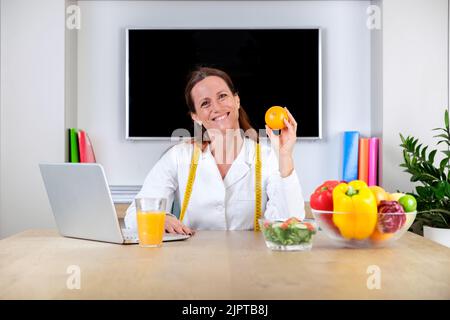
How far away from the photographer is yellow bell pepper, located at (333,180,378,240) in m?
1.53

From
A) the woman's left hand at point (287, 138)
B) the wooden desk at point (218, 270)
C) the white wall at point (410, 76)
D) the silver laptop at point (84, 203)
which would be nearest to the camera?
the wooden desk at point (218, 270)

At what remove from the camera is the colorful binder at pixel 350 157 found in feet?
13.1

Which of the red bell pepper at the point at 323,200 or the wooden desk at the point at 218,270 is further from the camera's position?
the red bell pepper at the point at 323,200

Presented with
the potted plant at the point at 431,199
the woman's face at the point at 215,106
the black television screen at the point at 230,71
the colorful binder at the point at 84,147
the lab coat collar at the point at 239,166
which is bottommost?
the potted plant at the point at 431,199

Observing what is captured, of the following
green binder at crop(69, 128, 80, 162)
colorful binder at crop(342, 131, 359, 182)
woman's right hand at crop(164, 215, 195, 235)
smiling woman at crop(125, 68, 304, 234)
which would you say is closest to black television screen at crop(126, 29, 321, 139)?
colorful binder at crop(342, 131, 359, 182)

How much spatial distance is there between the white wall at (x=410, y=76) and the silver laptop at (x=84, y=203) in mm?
2385

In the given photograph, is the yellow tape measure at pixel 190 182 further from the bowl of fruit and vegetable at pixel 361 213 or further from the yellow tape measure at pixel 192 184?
the bowl of fruit and vegetable at pixel 361 213

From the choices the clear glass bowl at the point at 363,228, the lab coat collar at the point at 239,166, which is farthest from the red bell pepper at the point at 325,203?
the lab coat collar at the point at 239,166

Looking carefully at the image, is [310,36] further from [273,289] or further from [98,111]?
[273,289]

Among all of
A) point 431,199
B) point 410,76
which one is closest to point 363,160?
point 410,76

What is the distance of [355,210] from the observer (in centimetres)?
153

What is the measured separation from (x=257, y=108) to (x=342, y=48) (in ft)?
2.38

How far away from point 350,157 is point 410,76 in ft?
2.13

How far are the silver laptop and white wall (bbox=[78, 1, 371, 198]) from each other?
7.57ft
